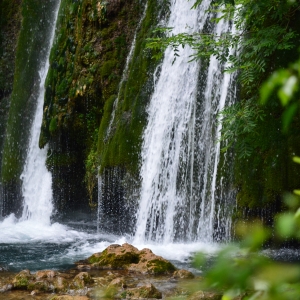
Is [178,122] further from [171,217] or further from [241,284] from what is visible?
[241,284]

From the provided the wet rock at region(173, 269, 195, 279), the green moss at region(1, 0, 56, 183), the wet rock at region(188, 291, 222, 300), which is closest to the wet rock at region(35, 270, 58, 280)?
the wet rock at region(173, 269, 195, 279)

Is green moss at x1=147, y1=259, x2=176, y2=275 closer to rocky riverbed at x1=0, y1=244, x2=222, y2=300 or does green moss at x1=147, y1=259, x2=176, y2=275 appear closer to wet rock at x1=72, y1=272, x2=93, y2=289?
rocky riverbed at x1=0, y1=244, x2=222, y2=300

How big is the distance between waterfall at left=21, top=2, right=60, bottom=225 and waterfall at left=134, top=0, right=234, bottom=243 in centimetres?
378

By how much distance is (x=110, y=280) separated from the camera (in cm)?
648

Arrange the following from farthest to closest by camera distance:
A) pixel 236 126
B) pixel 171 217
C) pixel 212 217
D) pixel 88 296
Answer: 1. pixel 171 217
2. pixel 212 217
3. pixel 236 126
4. pixel 88 296

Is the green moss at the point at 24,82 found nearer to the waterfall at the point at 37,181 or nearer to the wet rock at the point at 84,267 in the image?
the waterfall at the point at 37,181

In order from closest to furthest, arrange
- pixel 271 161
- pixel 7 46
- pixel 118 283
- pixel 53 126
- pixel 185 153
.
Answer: pixel 118 283 < pixel 271 161 < pixel 185 153 < pixel 53 126 < pixel 7 46

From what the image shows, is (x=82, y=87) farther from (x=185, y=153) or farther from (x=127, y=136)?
(x=185, y=153)

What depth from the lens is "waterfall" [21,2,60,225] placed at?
1302cm

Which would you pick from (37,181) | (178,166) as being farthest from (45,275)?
(37,181)

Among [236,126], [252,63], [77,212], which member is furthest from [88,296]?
[77,212]

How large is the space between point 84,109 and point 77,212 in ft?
8.22

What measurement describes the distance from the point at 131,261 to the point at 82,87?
579 centimetres

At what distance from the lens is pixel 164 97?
10.1 meters
